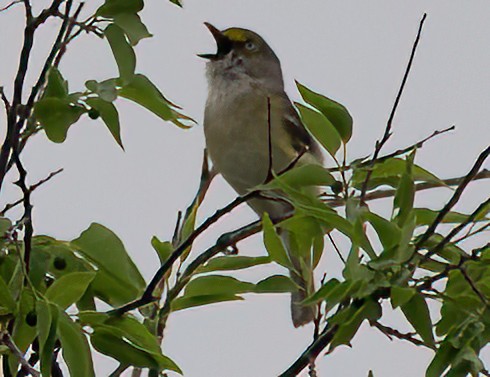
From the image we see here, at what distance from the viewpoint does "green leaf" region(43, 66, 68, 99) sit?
1.99 meters

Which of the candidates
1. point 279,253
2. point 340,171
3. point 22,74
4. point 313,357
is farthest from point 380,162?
point 22,74

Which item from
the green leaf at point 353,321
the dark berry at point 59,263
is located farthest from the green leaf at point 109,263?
the green leaf at point 353,321

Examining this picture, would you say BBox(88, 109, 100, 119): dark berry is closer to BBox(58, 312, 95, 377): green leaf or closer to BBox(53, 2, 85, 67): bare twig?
BBox(53, 2, 85, 67): bare twig

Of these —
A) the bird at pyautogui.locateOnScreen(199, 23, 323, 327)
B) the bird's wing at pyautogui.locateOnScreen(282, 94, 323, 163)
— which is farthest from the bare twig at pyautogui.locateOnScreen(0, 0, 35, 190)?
the bird's wing at pyautogui.locateOnScreen(282, 94, 323, 163)

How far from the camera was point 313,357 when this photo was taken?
1.84 meters

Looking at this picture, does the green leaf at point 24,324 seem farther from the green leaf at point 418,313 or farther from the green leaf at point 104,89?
the green leaf at point 418,313

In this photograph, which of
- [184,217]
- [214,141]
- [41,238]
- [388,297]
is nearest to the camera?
[388,297]

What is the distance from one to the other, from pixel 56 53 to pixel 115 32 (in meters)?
0.13

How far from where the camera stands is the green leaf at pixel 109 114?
1.99 m

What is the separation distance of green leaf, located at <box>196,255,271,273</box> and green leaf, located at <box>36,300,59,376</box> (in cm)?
40

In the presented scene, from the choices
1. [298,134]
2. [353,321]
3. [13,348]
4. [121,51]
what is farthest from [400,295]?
[298,134]

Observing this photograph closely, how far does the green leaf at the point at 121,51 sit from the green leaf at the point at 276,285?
20.1 inches

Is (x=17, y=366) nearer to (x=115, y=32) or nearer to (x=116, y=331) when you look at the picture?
(x=116, y=331)

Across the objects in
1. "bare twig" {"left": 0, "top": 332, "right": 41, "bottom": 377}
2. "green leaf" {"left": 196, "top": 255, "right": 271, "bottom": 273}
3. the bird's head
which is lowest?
"bare twig" {"left": 0, "top": 332, "right": 41, "bottom": 377}
